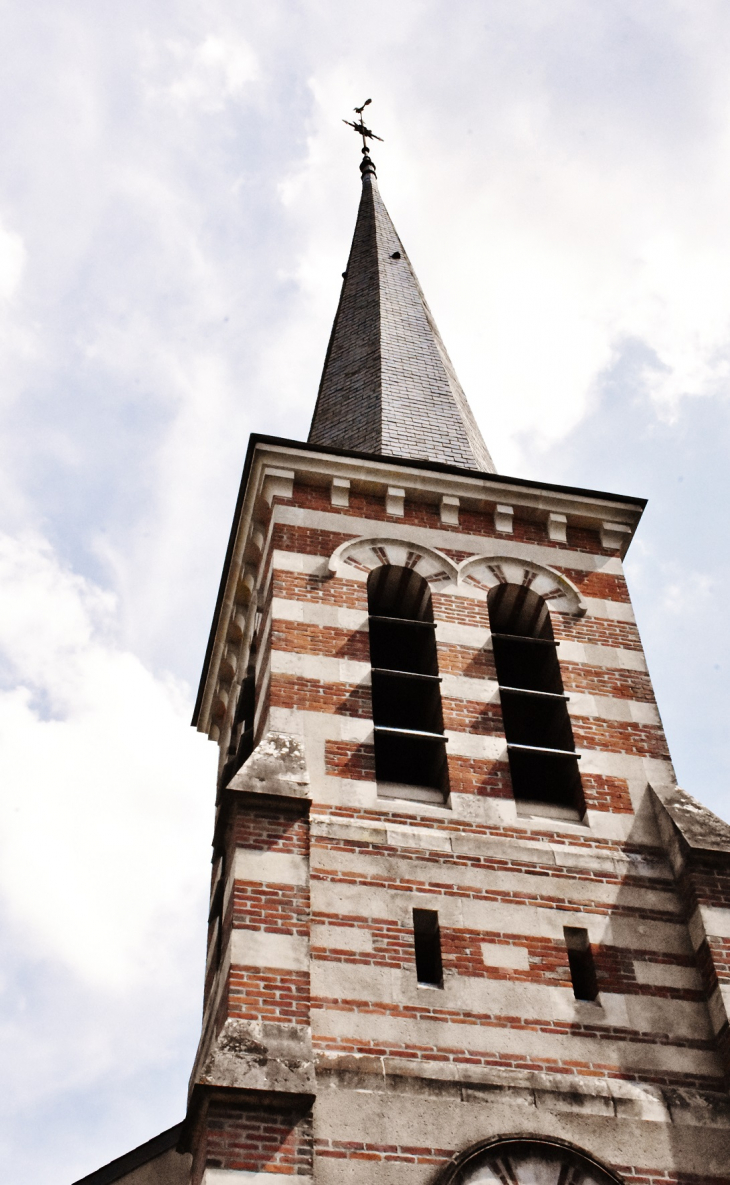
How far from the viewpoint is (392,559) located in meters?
15.4

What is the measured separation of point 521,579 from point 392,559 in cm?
149

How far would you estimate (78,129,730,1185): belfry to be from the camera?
34.2 feet

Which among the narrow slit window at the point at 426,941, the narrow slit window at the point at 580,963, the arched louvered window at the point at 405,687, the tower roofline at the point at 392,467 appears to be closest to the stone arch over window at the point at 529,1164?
the narrow slit window at the point at 580,963

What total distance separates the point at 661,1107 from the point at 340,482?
304 inches

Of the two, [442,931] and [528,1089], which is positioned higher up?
[442,931]

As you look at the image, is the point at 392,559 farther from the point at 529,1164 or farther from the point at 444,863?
the point at 529,1164

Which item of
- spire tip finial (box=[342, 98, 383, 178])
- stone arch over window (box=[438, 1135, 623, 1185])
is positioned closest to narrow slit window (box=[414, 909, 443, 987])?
stone arch over window (box=[438, 1135, 623, 1185])

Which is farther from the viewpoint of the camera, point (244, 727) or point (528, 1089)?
point (244, 727)

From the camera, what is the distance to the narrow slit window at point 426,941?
38.9ft

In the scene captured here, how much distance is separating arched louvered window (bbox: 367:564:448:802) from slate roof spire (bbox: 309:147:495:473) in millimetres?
2319

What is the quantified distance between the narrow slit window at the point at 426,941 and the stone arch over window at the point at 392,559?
428cm

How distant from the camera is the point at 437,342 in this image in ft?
70.2

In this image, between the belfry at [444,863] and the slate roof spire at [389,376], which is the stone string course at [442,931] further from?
the slate roof spire at [389,376]

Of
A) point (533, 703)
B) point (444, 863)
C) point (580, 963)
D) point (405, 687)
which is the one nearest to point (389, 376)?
point (405, 687)
